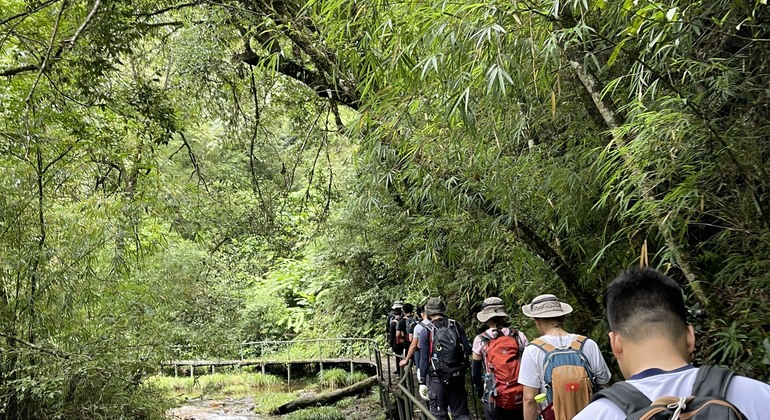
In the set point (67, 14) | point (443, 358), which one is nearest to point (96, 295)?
point (67, 14)

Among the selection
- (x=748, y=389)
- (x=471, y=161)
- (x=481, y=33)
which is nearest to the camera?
(x=748, y=389)

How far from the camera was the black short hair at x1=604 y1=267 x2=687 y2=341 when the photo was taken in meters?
1.24

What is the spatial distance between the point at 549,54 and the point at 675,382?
54.6 inches

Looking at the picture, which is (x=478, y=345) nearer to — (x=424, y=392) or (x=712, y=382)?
(x=424, y=392)

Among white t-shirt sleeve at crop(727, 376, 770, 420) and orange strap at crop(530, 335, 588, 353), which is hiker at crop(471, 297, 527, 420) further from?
white t-shirt sleeve at crop(727, 376, 770, 420)

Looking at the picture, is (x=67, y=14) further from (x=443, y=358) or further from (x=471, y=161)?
(x=443, y=358)

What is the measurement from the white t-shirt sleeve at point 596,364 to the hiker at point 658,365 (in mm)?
1208

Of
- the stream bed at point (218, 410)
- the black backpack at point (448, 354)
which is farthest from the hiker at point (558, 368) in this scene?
the stream bed at point (218, 410)

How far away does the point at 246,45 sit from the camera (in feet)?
19.3

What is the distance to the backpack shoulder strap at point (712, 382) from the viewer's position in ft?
3.51

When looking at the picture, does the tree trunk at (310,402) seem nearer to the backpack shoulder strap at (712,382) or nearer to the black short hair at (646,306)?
the black short hair at (646,306)

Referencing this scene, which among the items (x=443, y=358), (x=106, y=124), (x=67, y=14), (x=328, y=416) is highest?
(x=67, y=14)

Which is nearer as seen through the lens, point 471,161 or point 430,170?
point 471,161

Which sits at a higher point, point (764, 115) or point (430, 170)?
point (430, 170)
